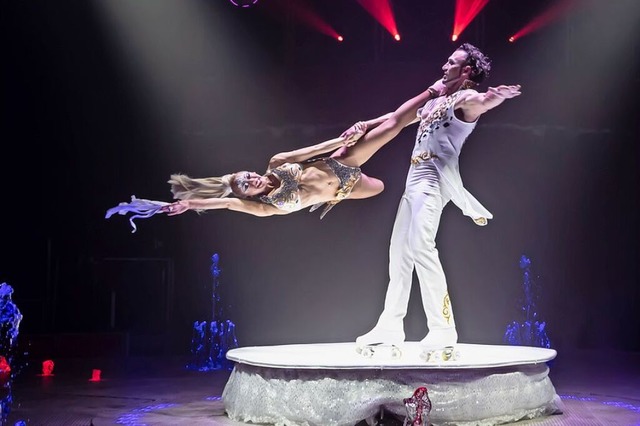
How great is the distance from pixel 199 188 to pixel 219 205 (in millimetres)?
216

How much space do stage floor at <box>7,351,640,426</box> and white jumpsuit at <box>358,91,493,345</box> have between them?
3.01 ft

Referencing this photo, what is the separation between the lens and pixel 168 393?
5.25 m

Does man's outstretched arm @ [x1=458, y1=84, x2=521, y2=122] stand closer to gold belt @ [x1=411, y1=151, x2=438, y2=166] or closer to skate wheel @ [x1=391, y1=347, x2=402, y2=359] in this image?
gold belt @ [x1=411, y1=151, x2=438, y2=166]

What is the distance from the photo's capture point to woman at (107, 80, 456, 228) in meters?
4.55

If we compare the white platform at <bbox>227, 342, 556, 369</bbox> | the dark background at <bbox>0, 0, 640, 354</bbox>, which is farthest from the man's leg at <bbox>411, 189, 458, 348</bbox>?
the dark background at <bbox>0, 0, 640, 354</bbox>

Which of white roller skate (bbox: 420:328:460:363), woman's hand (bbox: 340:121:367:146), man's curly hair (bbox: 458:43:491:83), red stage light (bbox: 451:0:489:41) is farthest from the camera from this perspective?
red stage light (bbox: 451:0:489:41)

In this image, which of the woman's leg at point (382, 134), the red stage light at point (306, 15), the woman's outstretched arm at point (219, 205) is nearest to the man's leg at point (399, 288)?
the woman's leg at point (382, 134)

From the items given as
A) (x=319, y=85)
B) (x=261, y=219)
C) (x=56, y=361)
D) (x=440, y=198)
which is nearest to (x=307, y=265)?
(x=261, y=219)

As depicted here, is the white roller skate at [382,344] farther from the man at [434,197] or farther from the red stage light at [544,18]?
the red stage light at [544,18]

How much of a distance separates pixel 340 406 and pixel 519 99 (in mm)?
4669

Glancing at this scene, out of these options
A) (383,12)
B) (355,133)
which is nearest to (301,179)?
(355,133)

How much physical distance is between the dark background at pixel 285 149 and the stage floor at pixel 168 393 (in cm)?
83

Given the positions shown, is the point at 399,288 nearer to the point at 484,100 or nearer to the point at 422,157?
the point at 422,157

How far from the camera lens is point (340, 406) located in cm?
372
